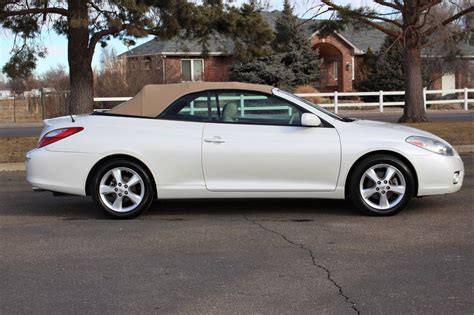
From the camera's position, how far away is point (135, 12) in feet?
41.7

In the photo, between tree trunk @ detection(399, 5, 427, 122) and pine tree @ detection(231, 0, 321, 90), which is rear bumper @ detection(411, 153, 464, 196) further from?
pine tree @ detection(231, 0, 321, 90)

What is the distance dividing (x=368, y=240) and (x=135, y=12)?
8.61 m

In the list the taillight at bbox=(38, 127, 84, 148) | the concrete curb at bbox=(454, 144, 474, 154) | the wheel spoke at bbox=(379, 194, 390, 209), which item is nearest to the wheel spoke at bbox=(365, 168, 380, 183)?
the wheel spoke at bbox=(379, 194, 390, 209)

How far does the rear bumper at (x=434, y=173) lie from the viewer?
22.1ft

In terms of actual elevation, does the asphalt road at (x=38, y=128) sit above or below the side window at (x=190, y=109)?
below

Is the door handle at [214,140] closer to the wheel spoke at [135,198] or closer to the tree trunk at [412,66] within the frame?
the wheel spoke at [135,198]

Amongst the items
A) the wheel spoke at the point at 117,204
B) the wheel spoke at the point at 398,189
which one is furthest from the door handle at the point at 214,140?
the wheel spoke at the point at 398,189

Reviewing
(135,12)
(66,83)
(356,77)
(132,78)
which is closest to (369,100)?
Answer: (356,77)

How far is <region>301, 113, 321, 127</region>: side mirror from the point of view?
6719mm

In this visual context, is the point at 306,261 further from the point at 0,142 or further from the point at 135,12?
the point at 0,142

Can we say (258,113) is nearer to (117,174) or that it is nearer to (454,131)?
(117,174)

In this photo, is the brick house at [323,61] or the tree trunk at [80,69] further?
the brick house at [323,61]

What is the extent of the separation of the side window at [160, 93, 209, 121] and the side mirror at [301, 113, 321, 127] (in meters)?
1.13

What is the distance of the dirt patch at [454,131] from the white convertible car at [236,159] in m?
7.23
